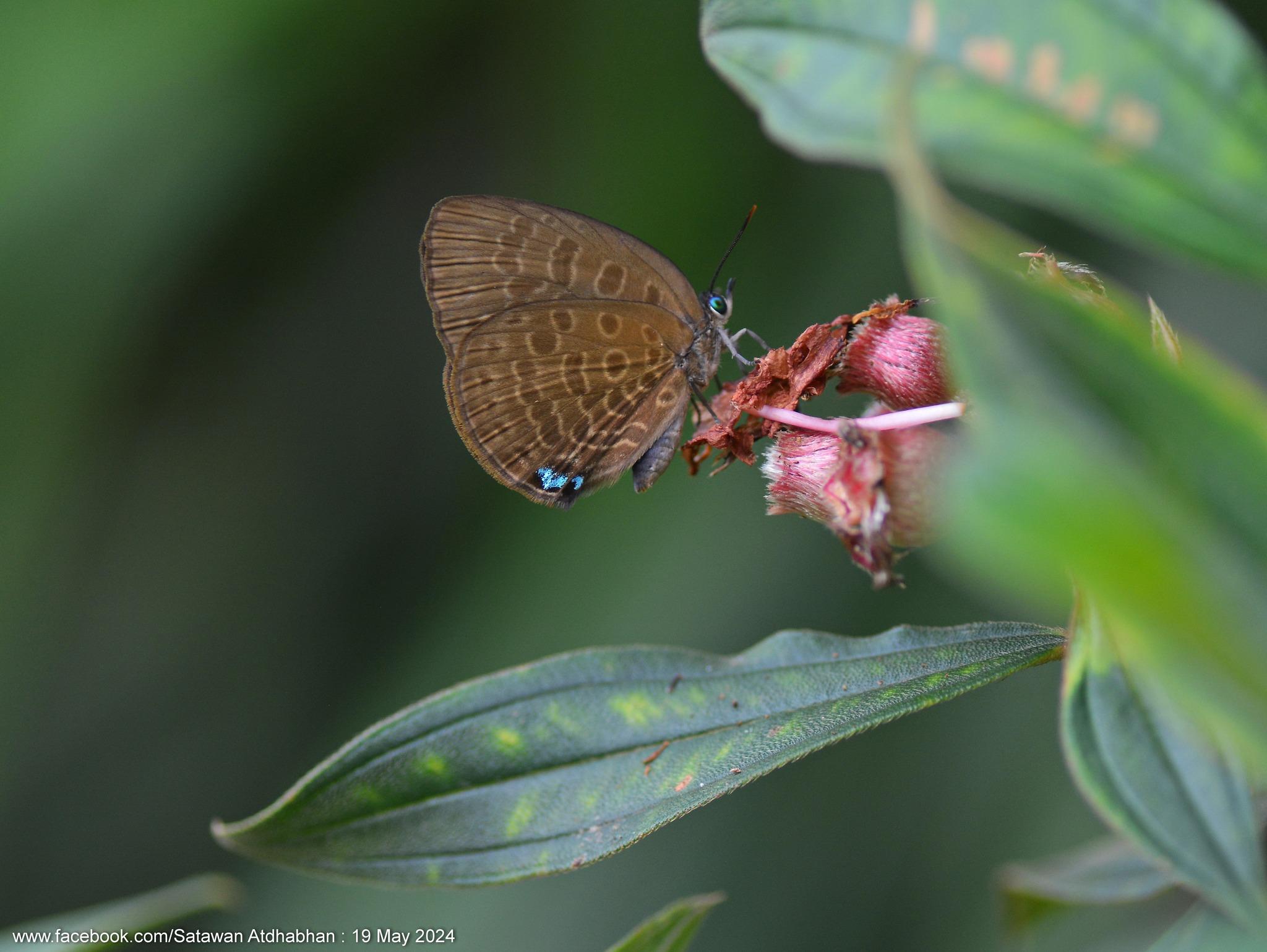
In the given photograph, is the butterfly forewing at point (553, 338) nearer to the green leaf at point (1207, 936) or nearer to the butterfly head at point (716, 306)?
the butterfly head at point (716, 306)

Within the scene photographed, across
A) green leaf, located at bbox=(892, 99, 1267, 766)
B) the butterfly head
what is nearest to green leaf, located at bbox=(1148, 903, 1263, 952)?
green leaf, located at bbox=(892, 99, 1267, 766)

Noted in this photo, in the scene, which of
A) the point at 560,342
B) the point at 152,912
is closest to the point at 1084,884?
the point at 560,342

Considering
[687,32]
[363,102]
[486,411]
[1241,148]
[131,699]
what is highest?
[687,32]

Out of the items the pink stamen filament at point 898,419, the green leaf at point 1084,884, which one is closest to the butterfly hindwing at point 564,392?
the pink stamen filament at point 898,419

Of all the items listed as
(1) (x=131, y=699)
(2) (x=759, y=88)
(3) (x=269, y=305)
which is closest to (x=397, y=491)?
(3) (x=269, y=305)

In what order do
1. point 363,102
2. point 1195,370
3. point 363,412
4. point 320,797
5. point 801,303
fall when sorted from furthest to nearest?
point 363,412 < point 363,102 < point 801,303 < point 320,797 < point 1195,370

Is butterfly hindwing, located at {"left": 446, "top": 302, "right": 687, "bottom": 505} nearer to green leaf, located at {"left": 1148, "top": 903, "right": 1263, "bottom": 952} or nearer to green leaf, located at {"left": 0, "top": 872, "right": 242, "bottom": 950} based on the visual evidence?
green leaf, located at {"left": 0, "top": 872, "right": 242, "bottom": 950}

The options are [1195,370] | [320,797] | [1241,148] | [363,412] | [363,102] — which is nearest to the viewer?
[1195,370]

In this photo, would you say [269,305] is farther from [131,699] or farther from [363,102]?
[131,699]
